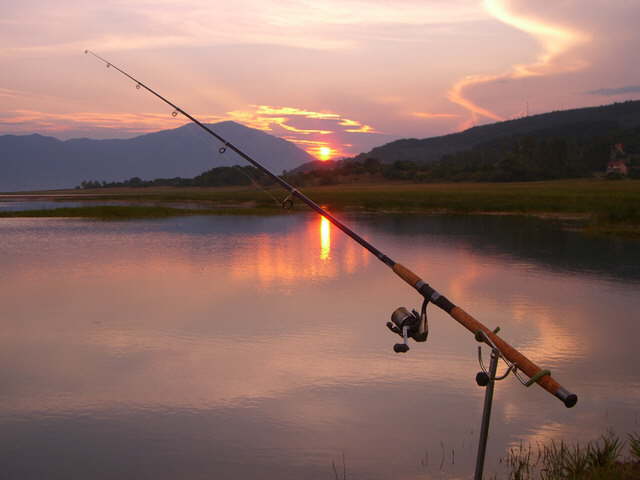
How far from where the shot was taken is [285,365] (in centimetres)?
1038

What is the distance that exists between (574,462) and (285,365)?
4.99 metres

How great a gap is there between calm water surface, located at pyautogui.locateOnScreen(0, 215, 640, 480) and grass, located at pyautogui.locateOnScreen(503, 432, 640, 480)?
0.88ft

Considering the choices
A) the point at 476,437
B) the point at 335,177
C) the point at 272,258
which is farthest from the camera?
the point at 335,177

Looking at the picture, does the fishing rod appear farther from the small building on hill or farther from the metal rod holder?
the small building on hill

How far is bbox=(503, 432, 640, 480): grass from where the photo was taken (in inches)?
230

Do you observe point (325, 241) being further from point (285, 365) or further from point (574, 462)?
point (574, 462)

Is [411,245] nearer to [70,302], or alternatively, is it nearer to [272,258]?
[272,258]

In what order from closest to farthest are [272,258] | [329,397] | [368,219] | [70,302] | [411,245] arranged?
[329,397] → [70,302] → [272,258] → [411,245] → [368,219]

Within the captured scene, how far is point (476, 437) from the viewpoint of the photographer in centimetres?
767

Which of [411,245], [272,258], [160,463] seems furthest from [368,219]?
[160,463]

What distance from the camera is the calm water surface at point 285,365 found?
7414 mm

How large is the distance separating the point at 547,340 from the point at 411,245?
14.4 meters

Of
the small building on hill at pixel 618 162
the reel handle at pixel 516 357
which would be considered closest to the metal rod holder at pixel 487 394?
the reel handle at pixel 516 357

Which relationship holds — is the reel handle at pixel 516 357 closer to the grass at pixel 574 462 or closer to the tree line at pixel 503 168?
the grass at pixel 574 462
